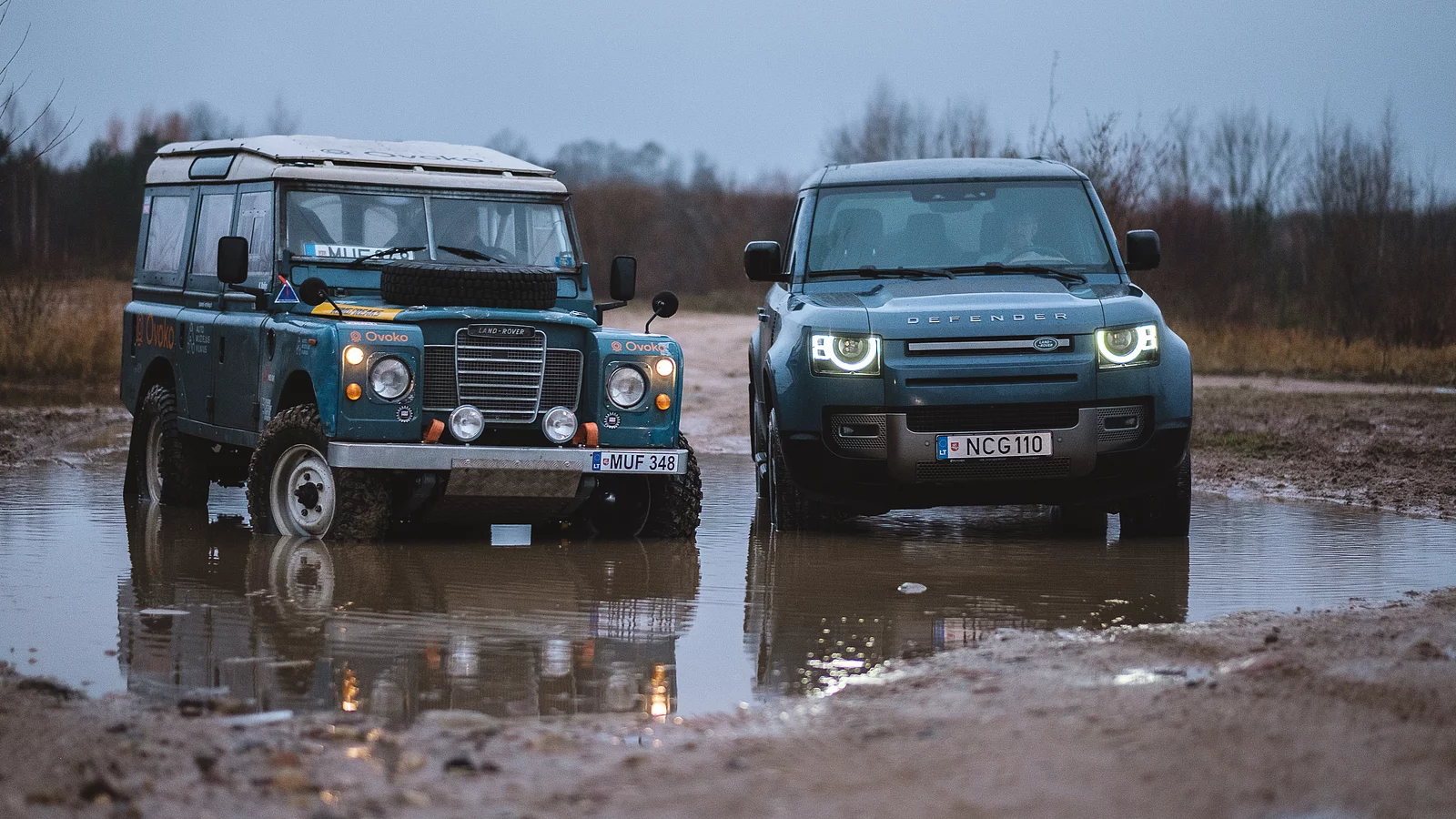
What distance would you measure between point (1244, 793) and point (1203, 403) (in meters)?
14.4

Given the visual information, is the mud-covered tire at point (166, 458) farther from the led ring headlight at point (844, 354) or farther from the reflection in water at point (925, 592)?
the led ring headlight at point (844, 354)

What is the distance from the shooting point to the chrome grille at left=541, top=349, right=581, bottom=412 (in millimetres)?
9242

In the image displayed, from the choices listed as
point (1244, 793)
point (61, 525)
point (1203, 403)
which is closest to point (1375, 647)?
point (1244, 793)

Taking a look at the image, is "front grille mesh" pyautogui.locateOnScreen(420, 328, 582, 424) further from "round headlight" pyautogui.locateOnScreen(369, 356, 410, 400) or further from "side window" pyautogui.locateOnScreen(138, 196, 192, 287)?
"side window" pyautogui.locateOnScreen(138, 196, 192, 287)

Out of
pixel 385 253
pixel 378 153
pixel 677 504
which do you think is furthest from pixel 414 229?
pixel 677 504

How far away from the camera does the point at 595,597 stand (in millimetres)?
7684

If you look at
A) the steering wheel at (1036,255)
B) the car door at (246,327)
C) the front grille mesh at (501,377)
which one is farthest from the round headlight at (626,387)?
the steering wheel at (1036,255)

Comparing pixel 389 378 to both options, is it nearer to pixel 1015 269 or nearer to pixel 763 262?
pixel 763 262

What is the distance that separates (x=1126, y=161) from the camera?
21.7 metres

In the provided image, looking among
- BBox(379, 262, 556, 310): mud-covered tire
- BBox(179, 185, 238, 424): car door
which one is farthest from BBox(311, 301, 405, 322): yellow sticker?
BBox(179, 185, 238, 424): car door

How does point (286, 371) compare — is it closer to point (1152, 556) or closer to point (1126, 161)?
point (1152, 556)

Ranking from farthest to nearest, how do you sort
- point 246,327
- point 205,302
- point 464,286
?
1. point 205,302
2. point 246,327
3. point 464,286

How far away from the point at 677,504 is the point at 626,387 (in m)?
0.70

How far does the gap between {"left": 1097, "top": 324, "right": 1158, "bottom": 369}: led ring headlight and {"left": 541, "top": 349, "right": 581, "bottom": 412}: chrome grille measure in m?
2.52
